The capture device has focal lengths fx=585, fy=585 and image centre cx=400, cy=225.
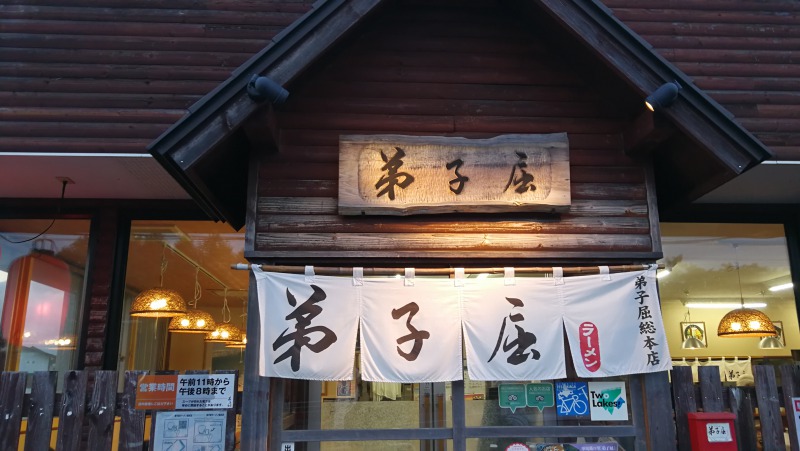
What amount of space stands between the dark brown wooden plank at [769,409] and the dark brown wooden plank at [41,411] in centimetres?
649

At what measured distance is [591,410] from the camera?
550cm

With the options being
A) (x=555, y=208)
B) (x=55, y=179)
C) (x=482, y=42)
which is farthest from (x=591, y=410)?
(x=55, y=179)

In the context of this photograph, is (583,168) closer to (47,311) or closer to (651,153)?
(651,153)

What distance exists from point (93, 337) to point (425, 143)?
5.00 metres

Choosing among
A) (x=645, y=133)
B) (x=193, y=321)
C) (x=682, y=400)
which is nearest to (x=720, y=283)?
(x=682, y=400)

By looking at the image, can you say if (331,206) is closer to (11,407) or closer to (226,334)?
(11,407)

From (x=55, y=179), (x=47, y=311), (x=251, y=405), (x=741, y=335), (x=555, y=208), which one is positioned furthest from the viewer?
(x=741, y=335)

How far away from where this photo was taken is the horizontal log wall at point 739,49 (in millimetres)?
7261

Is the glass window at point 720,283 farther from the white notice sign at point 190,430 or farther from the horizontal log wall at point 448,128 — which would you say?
the white notice sign at point 190,430

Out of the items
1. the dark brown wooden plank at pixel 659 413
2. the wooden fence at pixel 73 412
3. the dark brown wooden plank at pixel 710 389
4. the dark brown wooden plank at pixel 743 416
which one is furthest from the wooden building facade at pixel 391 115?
the wooden fence at pixel 73 412

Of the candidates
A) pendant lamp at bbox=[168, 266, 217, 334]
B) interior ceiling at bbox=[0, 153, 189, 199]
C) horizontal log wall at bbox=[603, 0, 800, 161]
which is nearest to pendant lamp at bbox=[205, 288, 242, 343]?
pendant lamp at bbox=[168, 266, 217, 334]

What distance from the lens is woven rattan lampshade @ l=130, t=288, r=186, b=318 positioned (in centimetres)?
808

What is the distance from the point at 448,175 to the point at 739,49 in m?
4.72

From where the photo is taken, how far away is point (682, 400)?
550 cm
